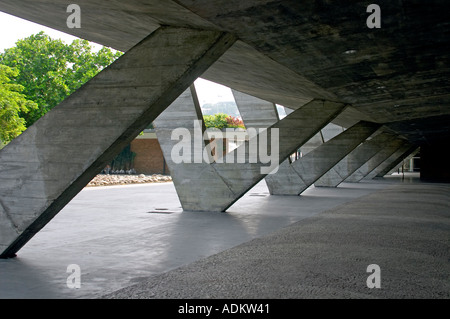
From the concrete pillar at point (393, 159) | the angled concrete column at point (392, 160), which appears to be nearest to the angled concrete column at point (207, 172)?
the angled concrete column at point (392, 160)

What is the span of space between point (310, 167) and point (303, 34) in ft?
53.2

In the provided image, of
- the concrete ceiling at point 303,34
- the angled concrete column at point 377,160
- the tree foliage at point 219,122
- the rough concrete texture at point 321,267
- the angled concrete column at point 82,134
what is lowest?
the rough concrete texture at point 321,267

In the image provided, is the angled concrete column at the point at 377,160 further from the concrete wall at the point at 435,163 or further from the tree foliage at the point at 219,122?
the tree foliage at the point at 219,122

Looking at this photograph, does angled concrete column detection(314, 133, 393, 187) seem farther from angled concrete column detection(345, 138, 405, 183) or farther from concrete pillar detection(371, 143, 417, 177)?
concrete pillar detection(371, 143, 417, 177)

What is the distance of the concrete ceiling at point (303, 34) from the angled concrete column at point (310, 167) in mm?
9636

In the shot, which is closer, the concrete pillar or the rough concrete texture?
the rough concrete texture

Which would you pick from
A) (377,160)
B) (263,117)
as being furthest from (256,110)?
(377,160)

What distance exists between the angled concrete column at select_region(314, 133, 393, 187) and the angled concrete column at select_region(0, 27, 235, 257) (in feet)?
82.7

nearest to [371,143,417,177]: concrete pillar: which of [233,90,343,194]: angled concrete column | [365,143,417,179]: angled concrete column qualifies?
[365,143,417,179]: angled concrete column

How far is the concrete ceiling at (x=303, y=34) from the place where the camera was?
22.8 ft

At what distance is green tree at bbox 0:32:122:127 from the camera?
4216 cm

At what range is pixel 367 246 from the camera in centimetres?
903
